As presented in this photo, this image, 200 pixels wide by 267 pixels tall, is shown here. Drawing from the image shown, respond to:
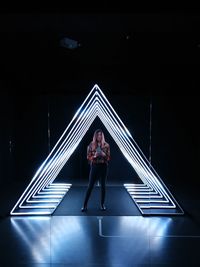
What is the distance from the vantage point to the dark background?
5.71 metres

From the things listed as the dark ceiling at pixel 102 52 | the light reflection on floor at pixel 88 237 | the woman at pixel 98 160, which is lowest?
the light reflection on floor at pixel 88 237

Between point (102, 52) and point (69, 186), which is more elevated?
point (102, 52)

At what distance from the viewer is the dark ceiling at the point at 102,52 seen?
11.9ft

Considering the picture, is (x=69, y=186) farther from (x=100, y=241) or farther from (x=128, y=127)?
(x=100, y=241)

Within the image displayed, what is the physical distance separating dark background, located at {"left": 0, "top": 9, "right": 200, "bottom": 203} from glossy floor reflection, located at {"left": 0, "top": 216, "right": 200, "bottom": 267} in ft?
10.2

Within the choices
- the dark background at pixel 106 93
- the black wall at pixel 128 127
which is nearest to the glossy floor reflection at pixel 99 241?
the dark background at pixel 106 93

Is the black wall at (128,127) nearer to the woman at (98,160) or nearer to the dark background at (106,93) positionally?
the dark background at (106,93)

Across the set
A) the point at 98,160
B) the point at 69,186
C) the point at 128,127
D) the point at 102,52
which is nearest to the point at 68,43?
the point at 102,52

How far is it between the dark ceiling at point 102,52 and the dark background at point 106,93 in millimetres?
23

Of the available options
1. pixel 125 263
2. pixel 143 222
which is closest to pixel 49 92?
pixel 143 222

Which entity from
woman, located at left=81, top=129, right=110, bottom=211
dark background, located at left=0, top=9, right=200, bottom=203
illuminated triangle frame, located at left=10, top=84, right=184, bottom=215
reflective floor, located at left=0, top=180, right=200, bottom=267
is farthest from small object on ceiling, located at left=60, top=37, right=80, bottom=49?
reflective floor, located at left=0, top=180, right=200, bottom=267

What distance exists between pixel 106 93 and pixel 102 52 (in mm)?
1770

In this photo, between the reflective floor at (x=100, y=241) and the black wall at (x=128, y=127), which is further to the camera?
the black wall at (x=128, y=127)

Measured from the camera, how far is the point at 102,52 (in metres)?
6.08
